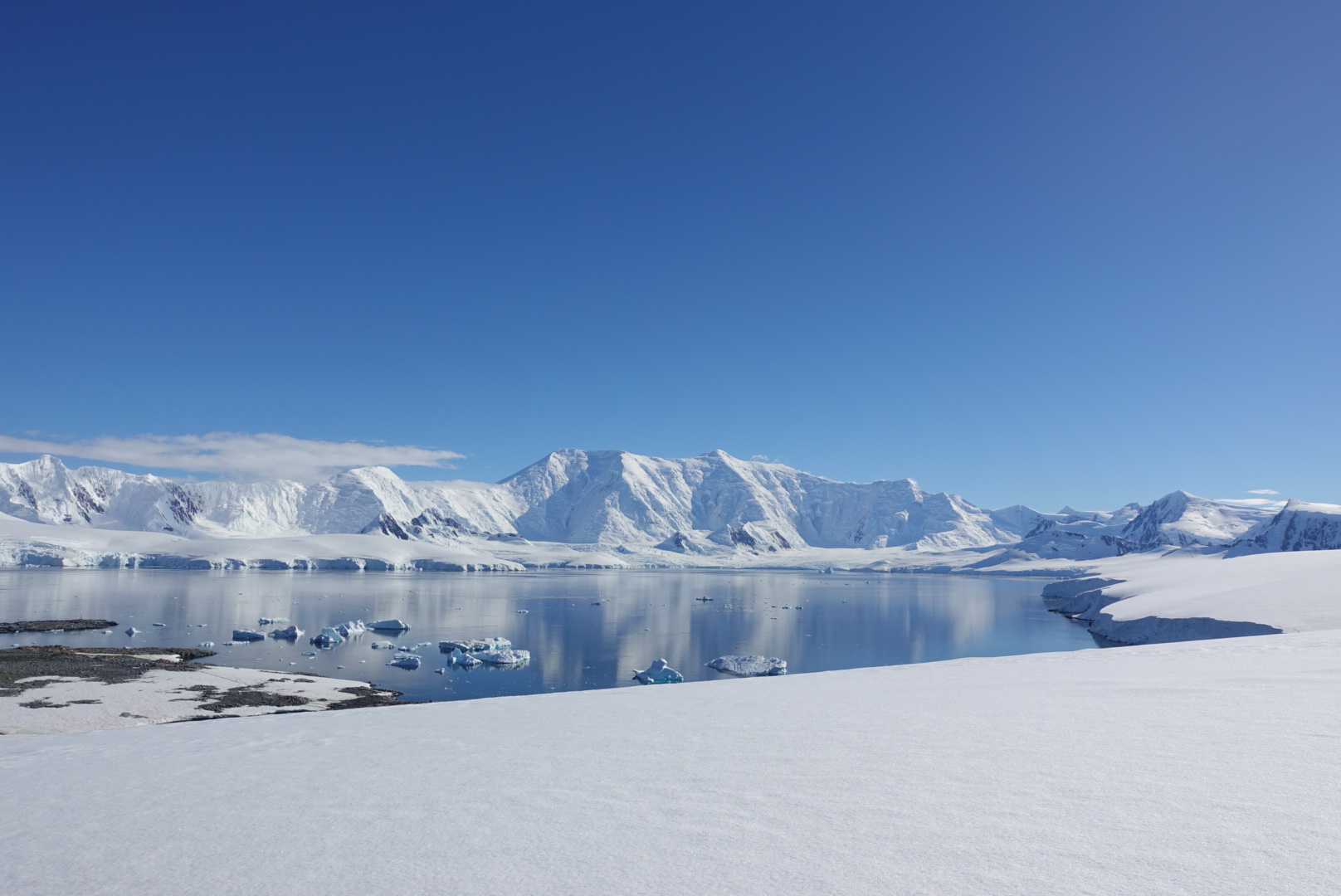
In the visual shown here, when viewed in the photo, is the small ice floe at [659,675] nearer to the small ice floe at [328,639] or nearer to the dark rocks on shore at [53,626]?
the small ice floe at [328,639]

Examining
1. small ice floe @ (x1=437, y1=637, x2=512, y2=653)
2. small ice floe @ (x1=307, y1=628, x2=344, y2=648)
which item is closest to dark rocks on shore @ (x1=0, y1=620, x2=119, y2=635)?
small ice floe @ (x1=307, y1=628, x2=344, y2=648)

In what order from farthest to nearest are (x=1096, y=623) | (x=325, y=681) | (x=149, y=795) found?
(x=1096, y=623)
(x=325, y=681)
(x=149, y=795)

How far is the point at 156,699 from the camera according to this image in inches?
782

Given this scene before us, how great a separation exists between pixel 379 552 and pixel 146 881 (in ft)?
484

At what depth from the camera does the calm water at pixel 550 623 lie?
101 ft

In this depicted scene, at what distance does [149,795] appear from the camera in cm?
598

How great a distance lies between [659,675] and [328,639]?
2092cm

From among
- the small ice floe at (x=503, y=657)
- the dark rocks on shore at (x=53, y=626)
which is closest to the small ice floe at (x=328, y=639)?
the small ice floe at (x=503, y=657)

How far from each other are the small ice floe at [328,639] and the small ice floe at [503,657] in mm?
10831

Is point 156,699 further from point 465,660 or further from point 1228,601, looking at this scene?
point 1228,601

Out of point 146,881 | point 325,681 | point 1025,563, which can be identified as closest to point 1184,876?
point 146,881

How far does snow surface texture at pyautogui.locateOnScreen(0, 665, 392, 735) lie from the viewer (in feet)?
55.3

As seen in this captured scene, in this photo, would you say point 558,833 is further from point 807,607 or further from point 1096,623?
point 807,607

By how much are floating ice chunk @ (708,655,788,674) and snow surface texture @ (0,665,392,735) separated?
43.8 ft
